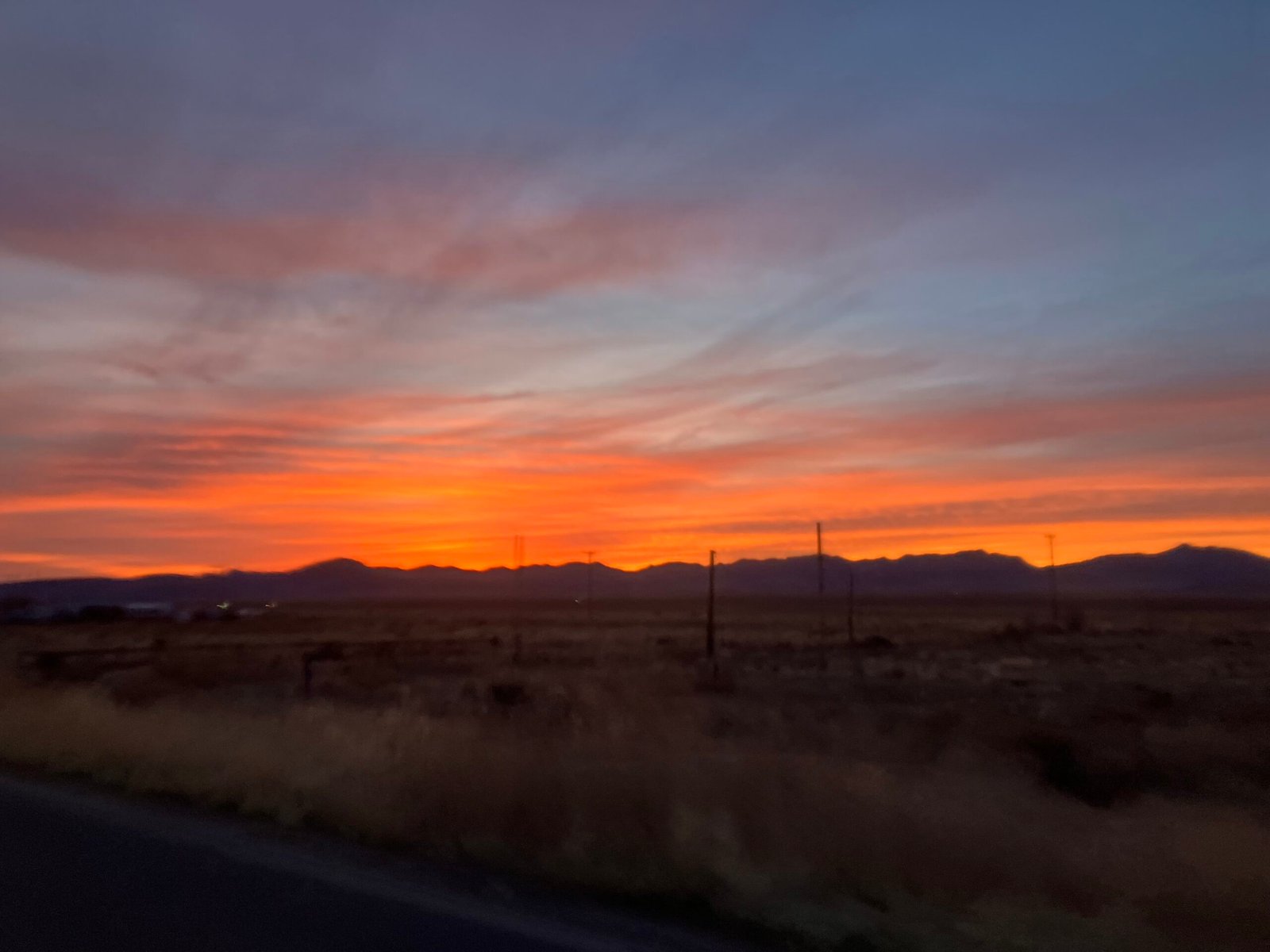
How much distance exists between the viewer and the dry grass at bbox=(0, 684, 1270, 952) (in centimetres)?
1155

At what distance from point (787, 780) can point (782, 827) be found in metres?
1.88

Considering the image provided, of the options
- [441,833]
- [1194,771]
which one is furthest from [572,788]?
[1194,771]

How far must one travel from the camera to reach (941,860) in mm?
13055

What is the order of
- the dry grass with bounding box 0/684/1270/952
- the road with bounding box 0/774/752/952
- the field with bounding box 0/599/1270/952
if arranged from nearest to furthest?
the road with bounding box 0/774/752/952 → the dry grass with bounding box 0/684/1270/952 → the field with bounding box 0/599/1270/952

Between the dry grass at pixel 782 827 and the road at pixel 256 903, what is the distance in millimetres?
1240

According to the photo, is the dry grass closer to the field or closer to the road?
the field

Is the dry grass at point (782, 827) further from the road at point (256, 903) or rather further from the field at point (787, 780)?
the road at point (256, 903)

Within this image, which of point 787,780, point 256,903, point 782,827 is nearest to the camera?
point 256,903

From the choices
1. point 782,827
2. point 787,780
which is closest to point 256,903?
point 782,827

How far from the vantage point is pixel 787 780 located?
52.0 ft

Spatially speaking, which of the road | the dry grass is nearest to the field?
the dry grass

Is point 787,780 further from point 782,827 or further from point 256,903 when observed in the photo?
point 256,903

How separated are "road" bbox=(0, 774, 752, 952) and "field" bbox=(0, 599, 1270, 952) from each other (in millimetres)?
1226

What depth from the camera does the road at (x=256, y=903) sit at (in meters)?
9.76
